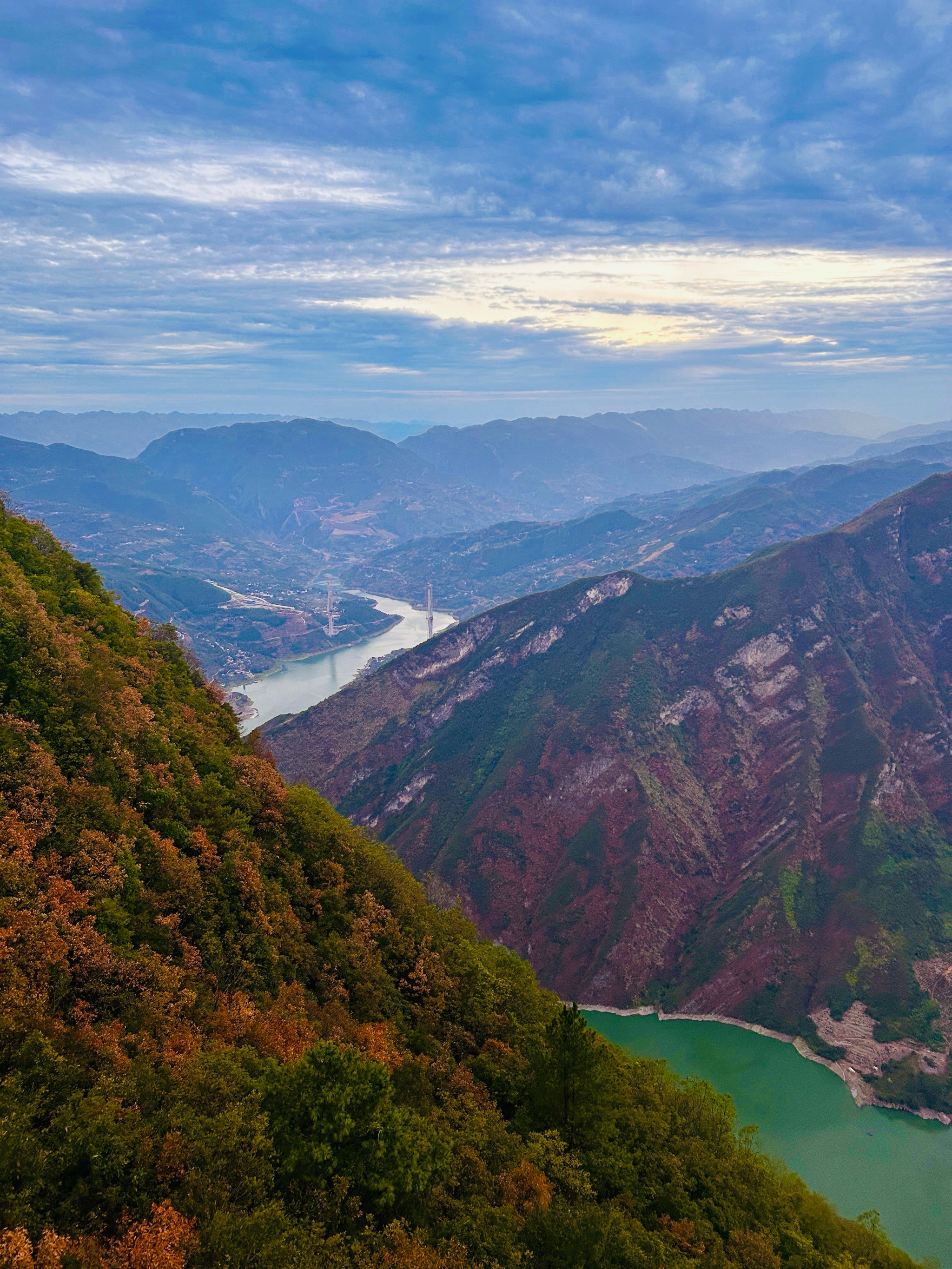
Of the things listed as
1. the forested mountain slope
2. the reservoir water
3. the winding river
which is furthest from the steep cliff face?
the forested mountain slope

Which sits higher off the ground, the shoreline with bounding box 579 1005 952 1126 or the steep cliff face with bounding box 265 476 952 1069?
the steep cliff face with bounding box 265 476 952 1069

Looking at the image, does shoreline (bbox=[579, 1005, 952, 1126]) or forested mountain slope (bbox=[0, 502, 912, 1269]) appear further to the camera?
shoreline (bbox=[579, 1005, 952, 1126])

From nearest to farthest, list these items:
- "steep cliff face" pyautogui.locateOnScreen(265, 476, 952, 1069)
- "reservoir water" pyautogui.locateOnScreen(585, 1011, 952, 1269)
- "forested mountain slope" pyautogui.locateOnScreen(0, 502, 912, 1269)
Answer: "forested mountain slope" pyautogui.locateOnScreen(0, 502, 912, 1269) → "reservoir water" pyautogui.locateOnScreen(585, 1011, 952, 1269) → "steep cliff face" pyautogui.locateOnScreen(265, 476, 952, 1069)

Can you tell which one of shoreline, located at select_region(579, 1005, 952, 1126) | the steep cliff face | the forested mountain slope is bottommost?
shoreline, located at select_region(579, 1005, 952, 1126)

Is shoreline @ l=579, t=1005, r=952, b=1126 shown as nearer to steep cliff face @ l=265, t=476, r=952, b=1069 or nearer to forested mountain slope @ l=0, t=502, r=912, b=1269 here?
steep cliff face @ l=265, t=476, r=952, b=1069

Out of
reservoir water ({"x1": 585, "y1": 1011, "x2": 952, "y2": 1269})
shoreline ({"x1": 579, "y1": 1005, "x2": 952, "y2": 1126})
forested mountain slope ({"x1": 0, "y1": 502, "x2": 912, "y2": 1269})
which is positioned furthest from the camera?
shoreline ({"x1": 579, "y1": 1005, "x2": 952, "y2": 1126})

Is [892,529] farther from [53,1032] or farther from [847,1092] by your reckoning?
[53,1032]

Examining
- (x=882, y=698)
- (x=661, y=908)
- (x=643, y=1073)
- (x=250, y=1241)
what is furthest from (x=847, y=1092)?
(x=250, y=1241)

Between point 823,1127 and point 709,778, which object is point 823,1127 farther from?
point 709,778
